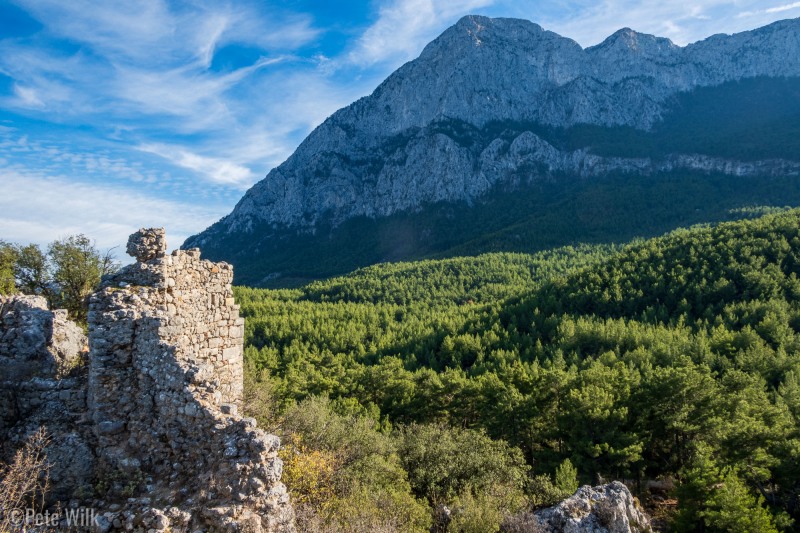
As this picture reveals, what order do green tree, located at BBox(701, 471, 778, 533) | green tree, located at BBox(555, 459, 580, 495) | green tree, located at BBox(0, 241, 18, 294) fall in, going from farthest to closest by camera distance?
green tree, located at BBox(0, 241, 18, 294) < green tree, located at BBox(555, 459, 580, 495) < green tree, located at BBox(701, 471, 778, 533)

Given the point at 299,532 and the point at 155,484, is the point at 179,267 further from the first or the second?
the point at 299,532

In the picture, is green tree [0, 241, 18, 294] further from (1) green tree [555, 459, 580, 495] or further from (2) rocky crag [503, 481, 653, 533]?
(1) green tree [555, 459, 580, 495]

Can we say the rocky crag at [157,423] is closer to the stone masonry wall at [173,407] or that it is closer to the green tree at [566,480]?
the stone masonry wall at [173,407]

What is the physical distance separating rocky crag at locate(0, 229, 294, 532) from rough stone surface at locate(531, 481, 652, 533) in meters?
7.35

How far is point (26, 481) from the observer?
697 cm

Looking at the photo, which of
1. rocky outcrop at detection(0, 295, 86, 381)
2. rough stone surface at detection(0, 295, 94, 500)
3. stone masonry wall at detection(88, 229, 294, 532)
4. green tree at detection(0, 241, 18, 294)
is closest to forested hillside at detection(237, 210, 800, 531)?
stone masonry wall at detection(88, 229, 294, 532)

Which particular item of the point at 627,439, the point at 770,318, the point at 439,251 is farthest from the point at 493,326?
the point at 439,251

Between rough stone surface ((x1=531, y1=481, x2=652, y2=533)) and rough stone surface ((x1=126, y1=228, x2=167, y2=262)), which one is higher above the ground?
rough stone surface ((x1=126, y1=228, x2=167, y2=262))

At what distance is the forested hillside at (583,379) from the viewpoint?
15.5 metres

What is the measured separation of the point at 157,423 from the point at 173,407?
537mm

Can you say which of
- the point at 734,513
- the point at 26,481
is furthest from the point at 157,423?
the point at 734,513

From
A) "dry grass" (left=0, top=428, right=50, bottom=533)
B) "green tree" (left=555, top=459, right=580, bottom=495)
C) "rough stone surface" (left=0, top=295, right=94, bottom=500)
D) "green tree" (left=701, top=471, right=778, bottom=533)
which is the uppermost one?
"rough stone surface" (left=0, top=295, right=94, bottom=500)

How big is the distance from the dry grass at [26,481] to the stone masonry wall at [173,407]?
0.85m

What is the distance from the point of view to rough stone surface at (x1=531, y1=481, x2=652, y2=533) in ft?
36.5
